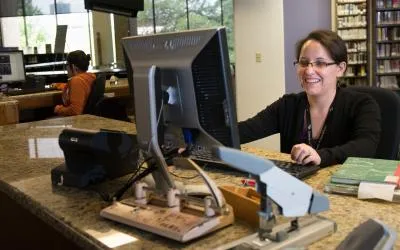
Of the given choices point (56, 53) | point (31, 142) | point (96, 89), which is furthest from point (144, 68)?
point (56, 53)

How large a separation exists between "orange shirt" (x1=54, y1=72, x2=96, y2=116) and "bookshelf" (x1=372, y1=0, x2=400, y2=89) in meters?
4.44

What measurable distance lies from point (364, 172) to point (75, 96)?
11.3ft

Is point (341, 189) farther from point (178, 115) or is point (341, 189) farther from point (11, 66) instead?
point (11, 66)

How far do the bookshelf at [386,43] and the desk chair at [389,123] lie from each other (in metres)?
5.32

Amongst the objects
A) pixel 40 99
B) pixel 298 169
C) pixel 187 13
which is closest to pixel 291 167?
pixel 298 169

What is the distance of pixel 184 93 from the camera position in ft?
4.23

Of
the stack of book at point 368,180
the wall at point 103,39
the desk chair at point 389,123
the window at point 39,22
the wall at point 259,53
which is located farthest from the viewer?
the wall at point 103,39

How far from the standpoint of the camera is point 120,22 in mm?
11664

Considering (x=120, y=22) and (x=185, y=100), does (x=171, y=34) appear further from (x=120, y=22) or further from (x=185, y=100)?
(x=120, y=22)

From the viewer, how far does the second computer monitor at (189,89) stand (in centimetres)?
122

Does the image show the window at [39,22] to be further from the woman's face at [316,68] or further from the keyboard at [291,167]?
the keyboard at [291,167]

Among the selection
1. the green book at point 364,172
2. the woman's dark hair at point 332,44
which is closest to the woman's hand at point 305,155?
the green book at point 364,172

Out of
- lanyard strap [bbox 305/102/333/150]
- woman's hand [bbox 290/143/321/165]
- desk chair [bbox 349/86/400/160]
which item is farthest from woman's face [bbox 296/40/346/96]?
woman's hand [bbox 290/143/321/165]

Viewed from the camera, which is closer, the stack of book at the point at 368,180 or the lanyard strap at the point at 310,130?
the stack of book at the point at 368,180
